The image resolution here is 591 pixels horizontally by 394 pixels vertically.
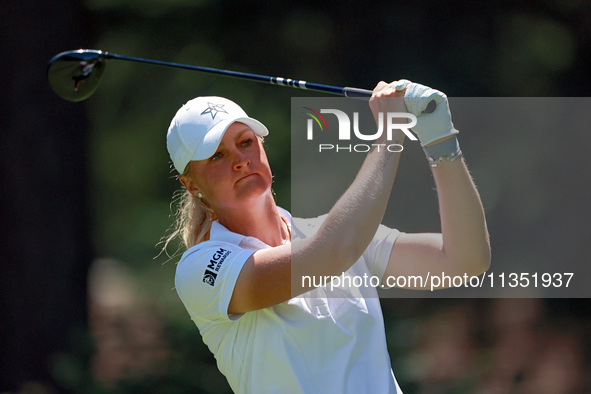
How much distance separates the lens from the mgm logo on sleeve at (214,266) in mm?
1906

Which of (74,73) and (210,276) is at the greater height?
(74,73)

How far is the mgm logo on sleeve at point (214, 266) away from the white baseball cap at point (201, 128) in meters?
0.28

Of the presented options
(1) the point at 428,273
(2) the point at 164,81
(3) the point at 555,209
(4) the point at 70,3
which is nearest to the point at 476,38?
(3) the point at 555,209

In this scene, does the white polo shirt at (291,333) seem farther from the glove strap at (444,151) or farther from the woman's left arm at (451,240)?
the glove strap at (444,151)

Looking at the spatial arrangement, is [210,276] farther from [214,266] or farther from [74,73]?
[74,73]

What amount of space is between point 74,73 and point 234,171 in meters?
0.76

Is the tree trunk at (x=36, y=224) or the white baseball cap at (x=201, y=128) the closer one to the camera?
the white baseball cap at (x=201, y=128)

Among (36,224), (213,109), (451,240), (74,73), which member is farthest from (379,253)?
(36,224)

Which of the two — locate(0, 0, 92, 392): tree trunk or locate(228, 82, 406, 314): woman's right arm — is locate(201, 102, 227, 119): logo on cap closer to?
locate(228, 82, 406, 314): woman's right arm

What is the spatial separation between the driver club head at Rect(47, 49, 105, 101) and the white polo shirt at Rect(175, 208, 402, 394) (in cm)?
80

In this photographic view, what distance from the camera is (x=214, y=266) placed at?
6.29 ft

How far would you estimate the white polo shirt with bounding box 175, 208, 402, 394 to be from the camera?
1.89 metres

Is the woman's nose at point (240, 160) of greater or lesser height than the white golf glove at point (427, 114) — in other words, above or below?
below

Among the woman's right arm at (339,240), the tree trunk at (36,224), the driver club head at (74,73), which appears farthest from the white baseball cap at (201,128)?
the tree trunk at (36,224)
